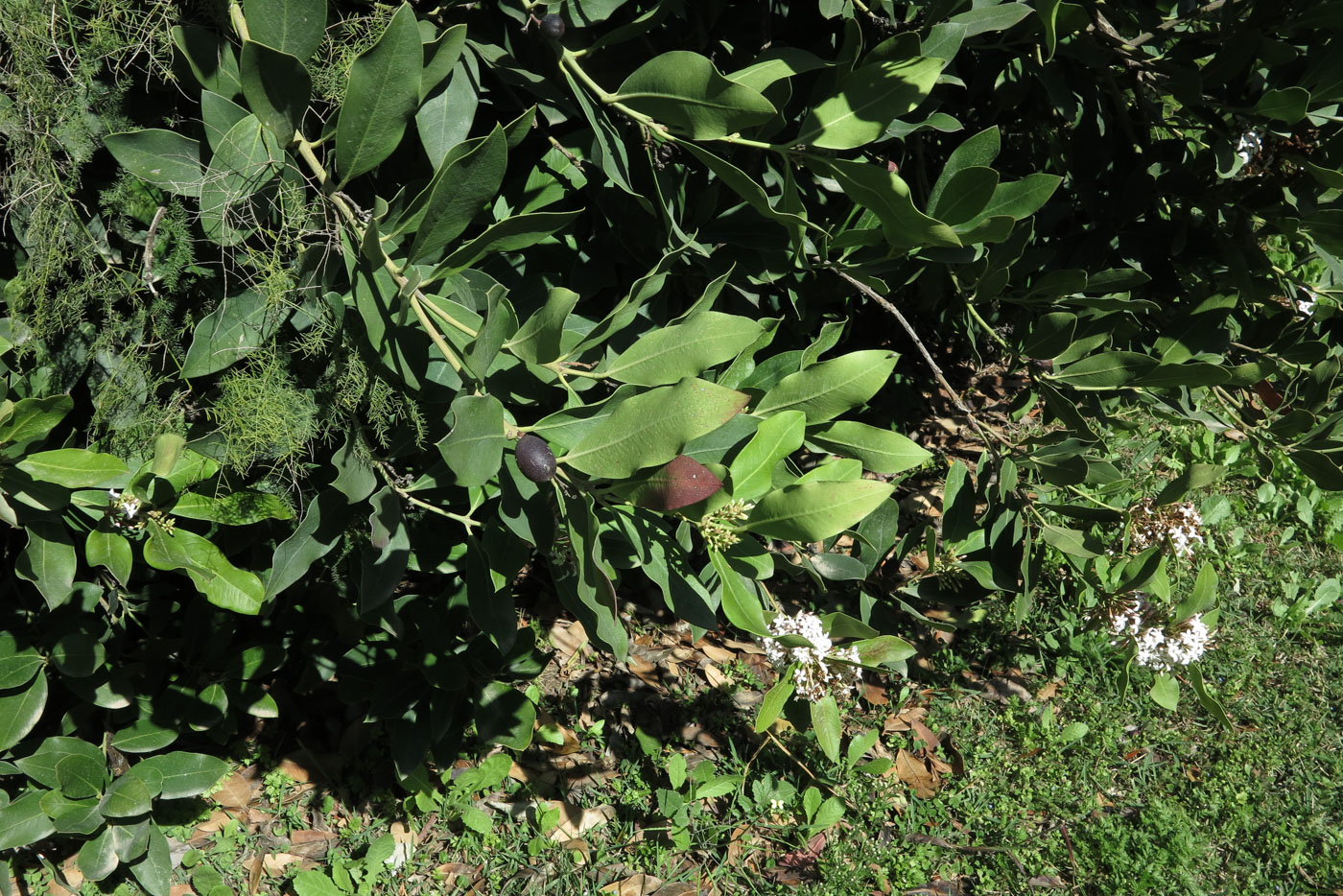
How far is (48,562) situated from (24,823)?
0.84 m

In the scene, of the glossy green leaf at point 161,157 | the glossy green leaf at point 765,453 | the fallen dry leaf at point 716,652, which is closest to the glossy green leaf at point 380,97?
the glossy green leaf at point 161,157

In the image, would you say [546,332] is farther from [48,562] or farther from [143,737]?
[143,737]

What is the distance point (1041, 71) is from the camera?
2127 millimetres

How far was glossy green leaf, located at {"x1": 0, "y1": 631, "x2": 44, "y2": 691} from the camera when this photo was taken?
1.97m

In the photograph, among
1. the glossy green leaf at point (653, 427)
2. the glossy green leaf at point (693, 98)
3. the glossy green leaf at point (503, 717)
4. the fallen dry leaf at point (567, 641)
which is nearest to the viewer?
the glossy green leaf at point (653, 427)

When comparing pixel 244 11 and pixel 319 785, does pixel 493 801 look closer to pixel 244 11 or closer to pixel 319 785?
pixel 319 785

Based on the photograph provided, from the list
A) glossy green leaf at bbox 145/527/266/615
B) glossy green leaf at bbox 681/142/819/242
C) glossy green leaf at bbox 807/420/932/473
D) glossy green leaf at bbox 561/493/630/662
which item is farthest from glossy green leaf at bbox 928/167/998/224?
glossy green leaf at bbox 145/527/266/615

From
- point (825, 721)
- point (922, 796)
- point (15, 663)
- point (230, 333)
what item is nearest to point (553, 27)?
point (230, 333)

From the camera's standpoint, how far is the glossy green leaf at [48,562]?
1607 mm

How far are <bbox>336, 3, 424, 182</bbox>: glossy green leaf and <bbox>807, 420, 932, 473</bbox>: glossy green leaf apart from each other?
861mm

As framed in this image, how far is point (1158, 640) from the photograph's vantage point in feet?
7.20

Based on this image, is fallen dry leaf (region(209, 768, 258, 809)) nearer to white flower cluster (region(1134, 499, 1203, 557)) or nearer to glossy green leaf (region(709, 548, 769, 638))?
glossy green leaf (region(709, 548, 769, 638))

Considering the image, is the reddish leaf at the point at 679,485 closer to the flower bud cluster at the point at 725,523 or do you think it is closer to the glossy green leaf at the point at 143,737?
the flower bud cluster at the point at 725,523

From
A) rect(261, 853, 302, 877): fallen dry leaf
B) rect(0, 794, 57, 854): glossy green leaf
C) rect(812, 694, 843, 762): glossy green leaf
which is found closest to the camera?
rect(812, 694, 843, 762): glossy green leaf
